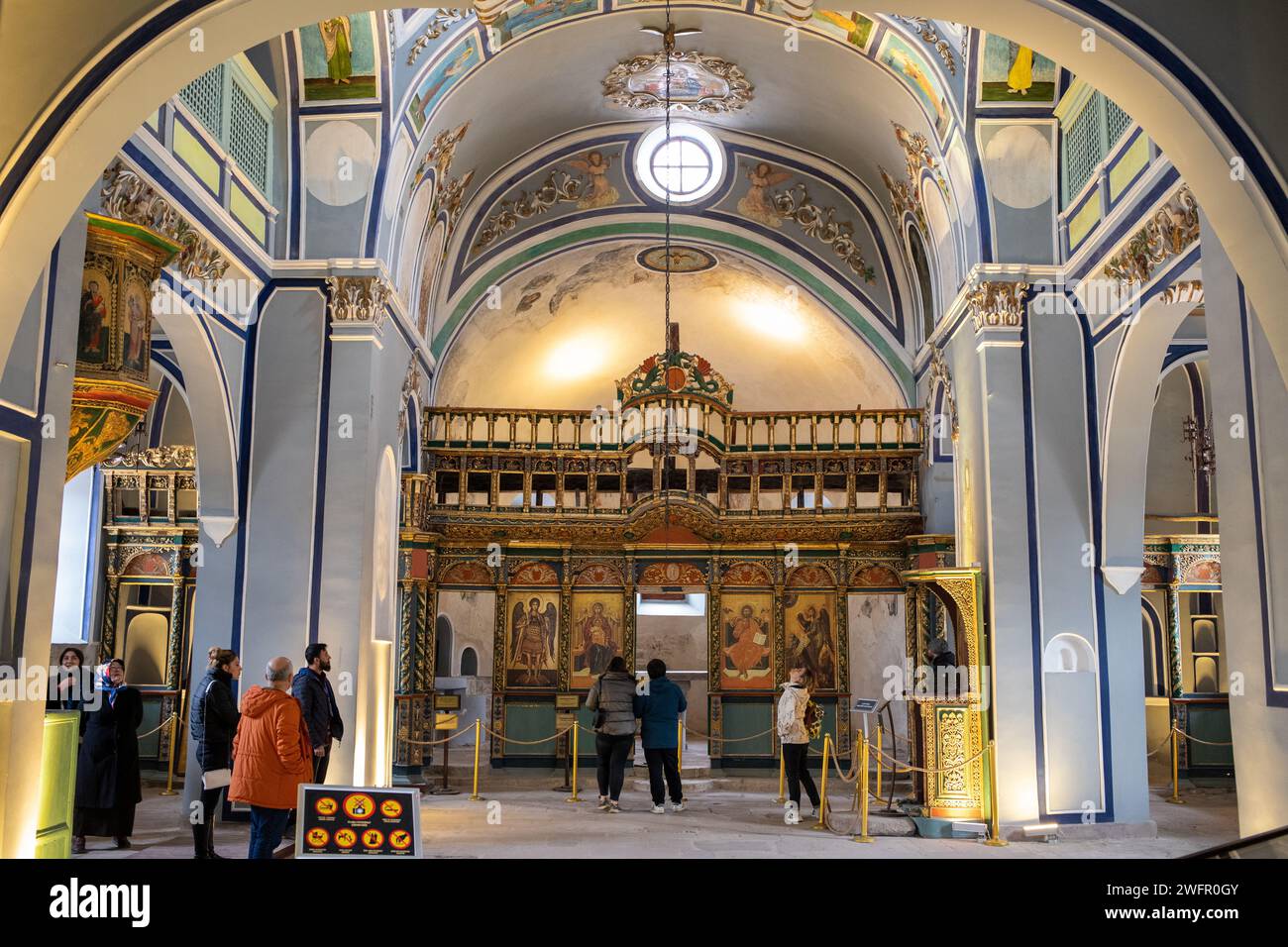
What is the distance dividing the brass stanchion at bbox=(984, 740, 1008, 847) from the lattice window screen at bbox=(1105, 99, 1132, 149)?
6.12 meters

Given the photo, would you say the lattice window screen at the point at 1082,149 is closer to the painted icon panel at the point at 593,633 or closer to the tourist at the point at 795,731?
the tourist at the point at 795,731

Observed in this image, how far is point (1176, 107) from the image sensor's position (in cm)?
564

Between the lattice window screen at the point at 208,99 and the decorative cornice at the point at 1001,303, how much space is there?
809cm

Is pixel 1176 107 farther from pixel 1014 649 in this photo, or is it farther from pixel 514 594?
pixel 514 594

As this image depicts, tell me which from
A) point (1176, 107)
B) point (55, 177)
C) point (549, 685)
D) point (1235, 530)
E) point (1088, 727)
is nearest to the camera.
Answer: point (55, 177)

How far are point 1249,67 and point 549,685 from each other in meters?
13.6

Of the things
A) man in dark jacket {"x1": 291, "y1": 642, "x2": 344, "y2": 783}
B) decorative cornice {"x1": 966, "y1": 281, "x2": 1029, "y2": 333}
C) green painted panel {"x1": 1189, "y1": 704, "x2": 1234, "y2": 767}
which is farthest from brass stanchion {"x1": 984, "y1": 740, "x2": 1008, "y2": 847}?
green painted panel {"x1": 1189, "y1": 704, "x2": 1234, "y2": 767}

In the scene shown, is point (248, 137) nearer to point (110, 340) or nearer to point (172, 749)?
point (110, 340)

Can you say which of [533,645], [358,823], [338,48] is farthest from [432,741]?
[358,823]

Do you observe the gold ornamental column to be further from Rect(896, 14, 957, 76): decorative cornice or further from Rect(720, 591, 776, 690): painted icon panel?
Rect(720, 591, 776, 690): painted icon panel

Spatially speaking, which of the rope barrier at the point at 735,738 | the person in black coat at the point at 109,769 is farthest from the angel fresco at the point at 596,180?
the person in black coat at the point at 109,769

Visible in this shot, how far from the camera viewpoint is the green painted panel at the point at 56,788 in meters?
6.61

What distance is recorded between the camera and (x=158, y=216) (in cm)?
988
